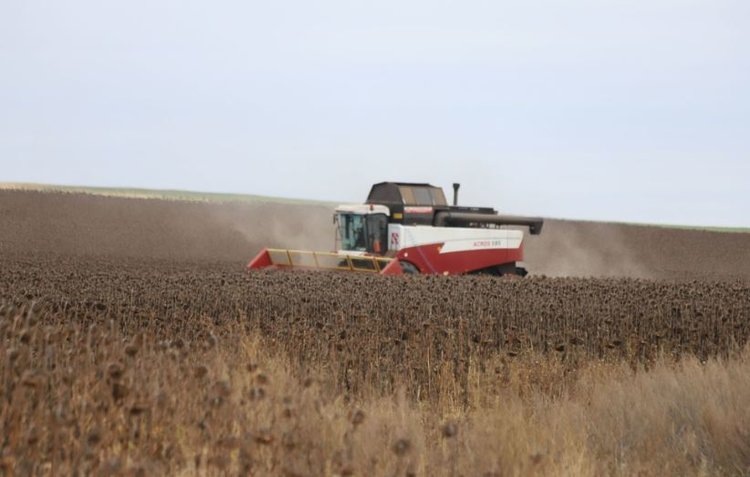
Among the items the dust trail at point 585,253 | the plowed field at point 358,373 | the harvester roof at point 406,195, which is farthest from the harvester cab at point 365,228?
the dust trail at point 585,253

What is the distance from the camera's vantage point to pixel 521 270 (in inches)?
1001

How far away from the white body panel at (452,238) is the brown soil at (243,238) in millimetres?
9942

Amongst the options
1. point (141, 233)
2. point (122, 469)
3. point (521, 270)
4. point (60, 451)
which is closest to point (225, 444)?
point (122, 469)

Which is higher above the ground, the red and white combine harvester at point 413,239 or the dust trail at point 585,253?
the red and white combine harvester at point 413,239

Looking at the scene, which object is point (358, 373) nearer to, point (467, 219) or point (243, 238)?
point (467, 219)

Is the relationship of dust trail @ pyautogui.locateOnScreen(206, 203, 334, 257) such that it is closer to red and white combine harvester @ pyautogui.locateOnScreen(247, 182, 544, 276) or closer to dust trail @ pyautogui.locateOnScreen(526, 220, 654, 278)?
dust trail @ pyautogui.locateOnScreen(526, 220, 654, 278)

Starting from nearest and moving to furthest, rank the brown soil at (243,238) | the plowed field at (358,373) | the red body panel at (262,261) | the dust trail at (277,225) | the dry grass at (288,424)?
1. the dry grass at (288,424)
2. the plowed field at (358,373)
3. the red body panel at (262,261)
4. the dust trail at (277,225)
5. the brown soil at (243,238)

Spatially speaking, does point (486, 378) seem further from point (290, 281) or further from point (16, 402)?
point (290, 281)

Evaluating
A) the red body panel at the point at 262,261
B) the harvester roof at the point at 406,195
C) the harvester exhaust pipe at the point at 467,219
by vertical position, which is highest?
the harvester roof at the point at 406,195

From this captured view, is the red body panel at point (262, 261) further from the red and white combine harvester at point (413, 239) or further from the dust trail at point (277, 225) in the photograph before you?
the dust trail at point (277, 225)

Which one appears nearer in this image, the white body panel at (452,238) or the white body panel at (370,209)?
the white body panel at (452,238)

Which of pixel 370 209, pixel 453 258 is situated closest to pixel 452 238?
pixel 453 258

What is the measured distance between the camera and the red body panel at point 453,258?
23.3 m

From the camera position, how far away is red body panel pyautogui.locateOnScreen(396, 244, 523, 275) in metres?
23.3
